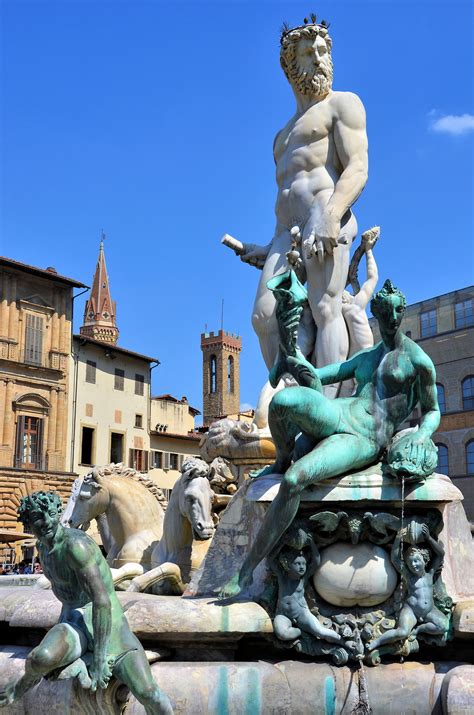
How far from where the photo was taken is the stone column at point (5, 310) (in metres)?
40.9

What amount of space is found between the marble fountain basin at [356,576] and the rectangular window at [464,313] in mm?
41259

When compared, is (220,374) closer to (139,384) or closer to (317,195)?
(139,384)

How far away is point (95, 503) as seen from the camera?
6.45m

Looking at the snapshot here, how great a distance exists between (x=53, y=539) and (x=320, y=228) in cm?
430

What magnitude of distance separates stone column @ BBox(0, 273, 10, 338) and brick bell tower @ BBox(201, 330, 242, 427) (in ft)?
231

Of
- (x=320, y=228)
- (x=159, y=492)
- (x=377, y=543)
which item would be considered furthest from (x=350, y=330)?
(x=377, y=543)

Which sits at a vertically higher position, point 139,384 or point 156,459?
point 139,384

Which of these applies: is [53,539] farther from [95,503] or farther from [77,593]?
[95,503]

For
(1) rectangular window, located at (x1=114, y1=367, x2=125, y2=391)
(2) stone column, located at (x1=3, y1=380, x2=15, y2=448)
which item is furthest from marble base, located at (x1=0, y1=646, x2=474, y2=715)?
(1) rectangular window, located at (x1=114, y1=367, x2=125, y2=391)

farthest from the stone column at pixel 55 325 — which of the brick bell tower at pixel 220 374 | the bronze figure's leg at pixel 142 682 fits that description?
the brick bell tower at pixel 220 374

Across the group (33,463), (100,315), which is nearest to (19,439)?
(33,463)

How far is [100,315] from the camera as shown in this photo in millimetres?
110688

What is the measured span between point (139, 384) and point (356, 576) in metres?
45.4

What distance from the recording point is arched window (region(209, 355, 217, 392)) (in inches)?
4439
